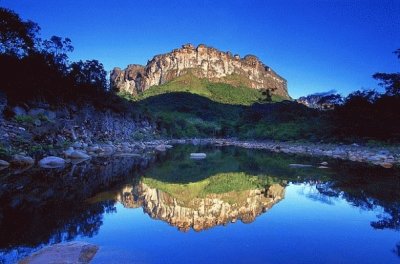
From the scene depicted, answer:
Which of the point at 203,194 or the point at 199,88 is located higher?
the point at 199,88

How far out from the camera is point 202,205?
22.4 ft

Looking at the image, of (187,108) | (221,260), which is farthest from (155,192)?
(187,108)

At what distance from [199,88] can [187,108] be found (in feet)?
138

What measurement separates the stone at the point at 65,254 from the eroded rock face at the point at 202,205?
1.66m

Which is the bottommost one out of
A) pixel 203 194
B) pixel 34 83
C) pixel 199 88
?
pixel 203 194

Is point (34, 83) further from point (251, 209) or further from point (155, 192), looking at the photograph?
point (251, 209)

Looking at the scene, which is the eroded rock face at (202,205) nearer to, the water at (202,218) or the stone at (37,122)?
the water at (202,218)

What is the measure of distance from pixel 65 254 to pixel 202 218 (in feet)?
8.84

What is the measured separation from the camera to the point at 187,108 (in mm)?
110500

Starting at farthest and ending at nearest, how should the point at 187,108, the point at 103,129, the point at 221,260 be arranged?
the point at 187,108 → the point at 103,129 → the point at 221,260

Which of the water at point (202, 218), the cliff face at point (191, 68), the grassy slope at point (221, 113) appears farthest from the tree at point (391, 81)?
the cliff face at point (191, 68)

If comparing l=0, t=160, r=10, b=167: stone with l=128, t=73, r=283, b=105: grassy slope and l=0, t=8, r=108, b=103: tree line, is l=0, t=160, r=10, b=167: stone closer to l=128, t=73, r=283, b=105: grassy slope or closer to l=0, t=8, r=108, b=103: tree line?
l=0, t=8, r=108, b=103: tree line

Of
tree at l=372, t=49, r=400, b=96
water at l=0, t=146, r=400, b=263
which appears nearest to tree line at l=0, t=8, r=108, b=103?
water at l=0, t=146, r=400, b=263

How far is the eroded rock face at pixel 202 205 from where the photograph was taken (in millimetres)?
5617
